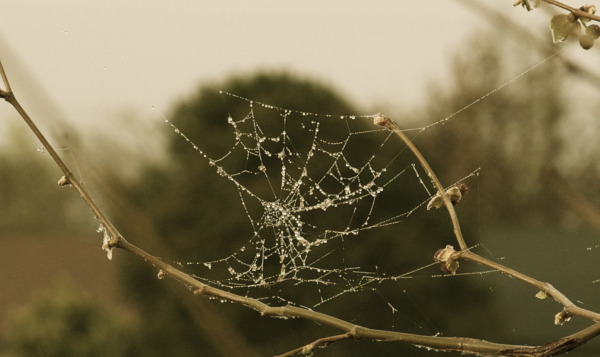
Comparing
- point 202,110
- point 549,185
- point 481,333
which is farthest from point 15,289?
point 549,185

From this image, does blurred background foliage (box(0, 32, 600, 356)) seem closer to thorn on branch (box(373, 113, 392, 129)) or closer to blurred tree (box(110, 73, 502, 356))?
blurred tree (box(110, 73, 502, 356))

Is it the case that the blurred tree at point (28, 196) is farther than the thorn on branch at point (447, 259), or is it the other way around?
the blurred tree at point (28, 196)

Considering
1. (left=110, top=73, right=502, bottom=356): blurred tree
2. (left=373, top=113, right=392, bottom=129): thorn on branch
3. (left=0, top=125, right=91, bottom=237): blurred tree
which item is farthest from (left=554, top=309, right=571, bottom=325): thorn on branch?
(left=0, top=125, right=91, bottom=237): blurred tree

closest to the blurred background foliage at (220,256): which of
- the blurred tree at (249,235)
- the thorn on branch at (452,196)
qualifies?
the blurred tree at (249,235)

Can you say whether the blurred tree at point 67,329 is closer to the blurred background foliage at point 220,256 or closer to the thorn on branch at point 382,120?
the blurred background foliage at point 220,256

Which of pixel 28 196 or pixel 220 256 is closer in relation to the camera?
pixel 220 256

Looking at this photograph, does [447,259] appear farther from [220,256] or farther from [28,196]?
[28,196]

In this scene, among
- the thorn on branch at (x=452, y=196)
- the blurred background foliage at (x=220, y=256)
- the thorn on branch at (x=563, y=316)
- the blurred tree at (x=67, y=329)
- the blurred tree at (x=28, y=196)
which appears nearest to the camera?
the thorn on branch at (x=563, y=316)

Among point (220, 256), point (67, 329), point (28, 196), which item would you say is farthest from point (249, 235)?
point (28, 196)

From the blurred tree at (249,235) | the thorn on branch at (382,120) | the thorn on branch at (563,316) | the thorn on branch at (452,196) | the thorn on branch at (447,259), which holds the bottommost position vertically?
the thorn on branch at (563,316)

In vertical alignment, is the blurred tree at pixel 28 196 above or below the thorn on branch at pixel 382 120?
above

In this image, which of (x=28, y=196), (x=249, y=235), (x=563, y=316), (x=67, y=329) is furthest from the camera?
(x=28, y=196)
